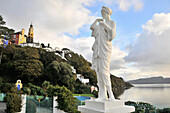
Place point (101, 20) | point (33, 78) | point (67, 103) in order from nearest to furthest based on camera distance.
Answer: point (101, 20) → point (67, 103) → point (33, 78)

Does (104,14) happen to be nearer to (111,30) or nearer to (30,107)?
(111,30)

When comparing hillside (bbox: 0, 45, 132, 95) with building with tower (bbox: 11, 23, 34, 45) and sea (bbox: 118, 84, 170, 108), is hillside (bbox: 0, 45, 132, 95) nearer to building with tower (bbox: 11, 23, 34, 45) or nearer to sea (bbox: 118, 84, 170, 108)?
sea (bbox: 118, 84, 170, 108)

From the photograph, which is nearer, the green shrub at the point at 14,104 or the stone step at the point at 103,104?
the stone step at the point at 103,104

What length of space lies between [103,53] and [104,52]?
0.04 m

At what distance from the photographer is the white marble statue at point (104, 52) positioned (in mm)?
3424

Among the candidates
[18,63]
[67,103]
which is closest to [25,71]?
[18,63]

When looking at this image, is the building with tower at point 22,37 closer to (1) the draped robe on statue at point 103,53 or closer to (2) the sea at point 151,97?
(2) the sea at point 151,97

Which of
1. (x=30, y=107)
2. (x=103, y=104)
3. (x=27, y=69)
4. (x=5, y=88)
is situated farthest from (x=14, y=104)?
(x=27, y=69)

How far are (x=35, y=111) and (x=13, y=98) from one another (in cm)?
133

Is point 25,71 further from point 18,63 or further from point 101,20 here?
point 101,20

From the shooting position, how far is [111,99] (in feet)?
10.6

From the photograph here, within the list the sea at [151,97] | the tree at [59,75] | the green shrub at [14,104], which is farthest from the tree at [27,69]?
the green shrub at [14,104]

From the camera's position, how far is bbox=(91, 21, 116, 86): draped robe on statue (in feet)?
11.2

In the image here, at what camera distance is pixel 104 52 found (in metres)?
3.46
